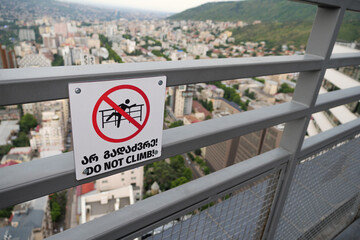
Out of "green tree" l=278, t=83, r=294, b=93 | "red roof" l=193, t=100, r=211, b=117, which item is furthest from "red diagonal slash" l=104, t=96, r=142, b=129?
"green tree" l=278, t=83, r=294, b=93

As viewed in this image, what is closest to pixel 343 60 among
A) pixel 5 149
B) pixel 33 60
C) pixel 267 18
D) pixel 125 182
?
pixel 33 60

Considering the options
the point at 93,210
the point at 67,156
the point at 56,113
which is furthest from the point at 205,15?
the point at 67,156

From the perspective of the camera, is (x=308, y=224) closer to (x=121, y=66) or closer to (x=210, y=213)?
(x=210, y=213)

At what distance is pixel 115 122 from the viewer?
0.47 meters

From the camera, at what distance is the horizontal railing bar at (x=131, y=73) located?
36cm

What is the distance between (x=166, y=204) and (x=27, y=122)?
587 inches

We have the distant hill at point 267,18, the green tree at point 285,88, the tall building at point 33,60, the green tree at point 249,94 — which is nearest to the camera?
the tall building at point 33,60

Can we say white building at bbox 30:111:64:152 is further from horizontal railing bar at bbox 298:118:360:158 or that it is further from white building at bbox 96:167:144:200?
horizontal railing bar at bbox 298:118:360:158

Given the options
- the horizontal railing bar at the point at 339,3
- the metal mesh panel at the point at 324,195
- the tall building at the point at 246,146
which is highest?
the horizontal railing bar at the point at 339,3

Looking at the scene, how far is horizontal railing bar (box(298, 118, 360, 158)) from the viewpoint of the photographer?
94 cm

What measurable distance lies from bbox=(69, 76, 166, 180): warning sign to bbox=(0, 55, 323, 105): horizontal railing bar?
14 mm

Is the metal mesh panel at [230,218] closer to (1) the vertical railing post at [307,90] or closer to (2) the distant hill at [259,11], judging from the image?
(1) the vertical railing post at [307,90]

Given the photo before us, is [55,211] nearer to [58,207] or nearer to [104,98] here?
[58,207]

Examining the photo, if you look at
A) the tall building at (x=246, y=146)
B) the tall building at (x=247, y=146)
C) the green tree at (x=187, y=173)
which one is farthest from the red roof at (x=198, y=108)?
the green tree at (x=187, y=173)
